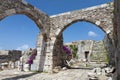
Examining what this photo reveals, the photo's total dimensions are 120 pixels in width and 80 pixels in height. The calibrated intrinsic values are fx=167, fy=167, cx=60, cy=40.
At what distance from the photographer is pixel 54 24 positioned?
33.7ft

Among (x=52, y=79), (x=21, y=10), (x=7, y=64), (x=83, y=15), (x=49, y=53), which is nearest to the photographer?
(x=52, y=79)

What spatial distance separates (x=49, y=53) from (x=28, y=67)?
1.91 meters

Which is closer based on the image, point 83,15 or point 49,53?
point 83,15

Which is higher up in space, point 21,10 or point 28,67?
Result: point 21,10

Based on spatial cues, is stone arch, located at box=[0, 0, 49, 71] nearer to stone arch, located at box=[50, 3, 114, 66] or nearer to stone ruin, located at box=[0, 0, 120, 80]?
stone ruin, located at box=[0, 0, 120, 80]

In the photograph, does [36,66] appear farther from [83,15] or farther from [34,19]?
[83,15]

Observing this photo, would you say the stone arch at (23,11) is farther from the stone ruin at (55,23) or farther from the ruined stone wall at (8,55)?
the ruined stone wall at (8,55)

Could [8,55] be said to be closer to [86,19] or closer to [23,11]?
[23,11]

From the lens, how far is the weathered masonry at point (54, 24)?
8.39m

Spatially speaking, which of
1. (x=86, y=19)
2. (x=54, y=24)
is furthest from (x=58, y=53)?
(x=86, y=19)

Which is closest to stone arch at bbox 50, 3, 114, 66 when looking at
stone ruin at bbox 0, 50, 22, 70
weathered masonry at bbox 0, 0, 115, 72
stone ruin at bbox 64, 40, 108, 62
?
weathered masonry at bbox 0, 0, 115, 72

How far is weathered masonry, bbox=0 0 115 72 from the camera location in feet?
27.5

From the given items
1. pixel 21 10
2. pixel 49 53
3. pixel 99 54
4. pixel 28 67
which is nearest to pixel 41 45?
pixel 49 53

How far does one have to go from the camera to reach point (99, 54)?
1725 centimetres
